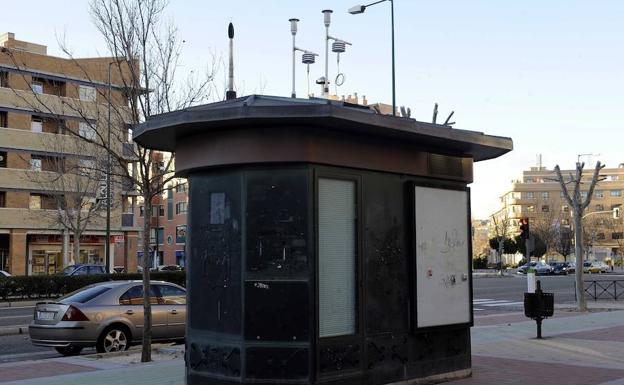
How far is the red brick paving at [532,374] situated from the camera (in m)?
9.49

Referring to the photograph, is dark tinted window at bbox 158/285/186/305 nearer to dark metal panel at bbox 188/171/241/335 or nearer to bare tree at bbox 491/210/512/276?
dark metal panel at bbox 188/171/241/335

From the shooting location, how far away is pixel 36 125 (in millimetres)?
53031

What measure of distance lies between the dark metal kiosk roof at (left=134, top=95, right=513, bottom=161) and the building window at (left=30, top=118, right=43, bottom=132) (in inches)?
1868

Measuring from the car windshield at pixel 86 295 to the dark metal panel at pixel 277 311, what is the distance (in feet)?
22.6

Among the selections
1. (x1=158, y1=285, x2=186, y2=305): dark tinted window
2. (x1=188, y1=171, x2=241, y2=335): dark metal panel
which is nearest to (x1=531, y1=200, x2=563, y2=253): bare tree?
(x1=158, y1=285, x2=186, y2=305): dark tinted window

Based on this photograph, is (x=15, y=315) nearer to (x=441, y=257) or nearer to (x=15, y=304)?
(x=15, y=304)

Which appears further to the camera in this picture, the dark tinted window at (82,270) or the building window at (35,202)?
the building window at (35,202)

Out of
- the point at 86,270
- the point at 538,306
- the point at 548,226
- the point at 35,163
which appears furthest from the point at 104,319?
the point at 548,226

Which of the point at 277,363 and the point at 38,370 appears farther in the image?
the point at 38,370

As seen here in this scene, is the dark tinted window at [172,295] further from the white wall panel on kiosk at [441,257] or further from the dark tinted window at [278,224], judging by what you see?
the dark tinted window at [278,224]

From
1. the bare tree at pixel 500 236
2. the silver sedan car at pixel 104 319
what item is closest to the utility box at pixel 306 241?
the silver sedan car at pixel 104 319

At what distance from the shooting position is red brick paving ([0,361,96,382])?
34.4 ft

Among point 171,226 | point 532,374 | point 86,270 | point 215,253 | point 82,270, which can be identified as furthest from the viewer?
point 171,226

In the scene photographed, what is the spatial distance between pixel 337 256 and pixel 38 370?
19.3 ft
